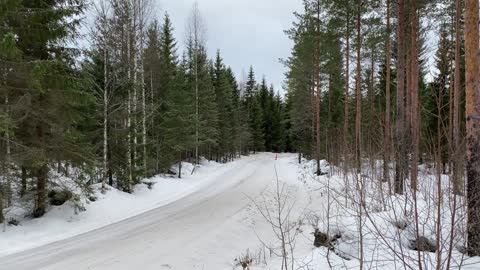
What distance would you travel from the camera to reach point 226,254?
22.3 ft

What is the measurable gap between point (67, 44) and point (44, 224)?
4.94 metres

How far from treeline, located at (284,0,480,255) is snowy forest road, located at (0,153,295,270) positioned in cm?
318

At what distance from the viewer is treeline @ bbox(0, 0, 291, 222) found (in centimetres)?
818

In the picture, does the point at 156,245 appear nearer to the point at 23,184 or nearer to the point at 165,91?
the point at 23,184

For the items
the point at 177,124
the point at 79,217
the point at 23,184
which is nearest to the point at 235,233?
the point at 79,217

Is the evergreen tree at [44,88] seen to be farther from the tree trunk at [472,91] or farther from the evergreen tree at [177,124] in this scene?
the evergreen tree at [177,124]

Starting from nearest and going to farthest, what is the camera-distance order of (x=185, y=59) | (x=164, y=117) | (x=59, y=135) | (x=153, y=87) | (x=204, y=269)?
(x=204, y=269) → (x=59, y=135) → (x=164, y=117) → (x=153, y=87) → (x=185, y=59)

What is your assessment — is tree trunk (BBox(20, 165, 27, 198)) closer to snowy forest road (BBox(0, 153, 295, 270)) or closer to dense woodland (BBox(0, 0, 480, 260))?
dense woodland (BBox(0, 0, 480, 260))

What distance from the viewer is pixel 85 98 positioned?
30.8 ft

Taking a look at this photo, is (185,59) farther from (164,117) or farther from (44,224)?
(44,224)

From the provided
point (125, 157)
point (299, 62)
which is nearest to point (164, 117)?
point (125, 157)

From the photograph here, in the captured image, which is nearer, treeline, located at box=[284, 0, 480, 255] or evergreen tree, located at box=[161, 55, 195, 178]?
treeline, located at box=[284, 0, 480, 255]

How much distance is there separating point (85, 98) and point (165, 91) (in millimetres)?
13542

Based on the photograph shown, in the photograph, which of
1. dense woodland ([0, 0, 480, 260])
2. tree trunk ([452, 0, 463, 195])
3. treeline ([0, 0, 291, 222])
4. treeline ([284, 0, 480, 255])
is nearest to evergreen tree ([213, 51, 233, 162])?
dense woodland ([0, 0, 480, 260])
